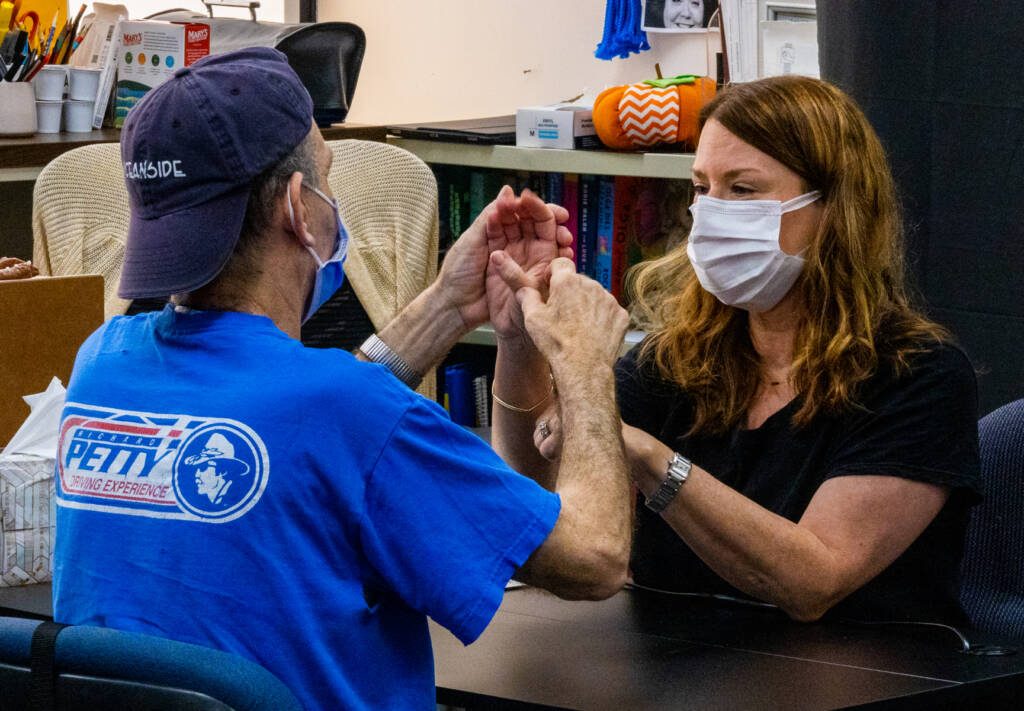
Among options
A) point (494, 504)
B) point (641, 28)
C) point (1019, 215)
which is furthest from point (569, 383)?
point (641, 28)

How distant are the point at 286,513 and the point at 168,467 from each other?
10cm

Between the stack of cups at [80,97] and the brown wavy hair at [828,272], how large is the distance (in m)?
1.85

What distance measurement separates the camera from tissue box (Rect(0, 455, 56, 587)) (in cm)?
171

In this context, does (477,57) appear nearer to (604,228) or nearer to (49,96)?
(604,228)

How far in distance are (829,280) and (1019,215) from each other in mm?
738

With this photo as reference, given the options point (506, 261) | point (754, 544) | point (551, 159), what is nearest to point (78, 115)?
point (551, 159)

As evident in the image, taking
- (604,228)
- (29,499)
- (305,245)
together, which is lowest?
(29,499)

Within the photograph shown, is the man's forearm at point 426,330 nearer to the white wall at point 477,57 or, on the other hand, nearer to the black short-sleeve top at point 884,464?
the black short-sleeve top at point 884,464

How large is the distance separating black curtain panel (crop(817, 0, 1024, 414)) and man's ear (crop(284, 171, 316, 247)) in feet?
5.09

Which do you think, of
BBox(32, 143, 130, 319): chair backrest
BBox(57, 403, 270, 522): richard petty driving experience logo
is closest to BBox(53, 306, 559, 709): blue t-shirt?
BBox(57, 403, 270, 522): richard petty driving experience logo

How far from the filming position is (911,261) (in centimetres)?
253

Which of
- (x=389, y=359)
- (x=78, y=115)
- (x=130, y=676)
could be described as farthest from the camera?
(x=78, y=115)

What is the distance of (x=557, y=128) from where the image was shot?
3188 millimetres

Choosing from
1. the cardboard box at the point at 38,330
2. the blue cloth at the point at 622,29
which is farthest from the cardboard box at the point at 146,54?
the cardboard box at the point at 38,330
